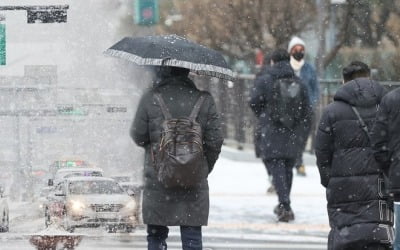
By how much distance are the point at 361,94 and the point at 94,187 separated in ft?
8.66

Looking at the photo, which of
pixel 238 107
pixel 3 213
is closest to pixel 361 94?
pixel 3 213

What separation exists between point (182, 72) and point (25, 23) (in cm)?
196

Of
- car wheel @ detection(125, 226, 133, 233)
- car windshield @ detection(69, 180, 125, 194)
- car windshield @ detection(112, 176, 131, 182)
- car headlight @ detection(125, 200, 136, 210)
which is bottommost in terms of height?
car wheel @ detection(125, 226, 133, 233)

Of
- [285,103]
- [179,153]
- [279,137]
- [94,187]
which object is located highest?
[285,103]

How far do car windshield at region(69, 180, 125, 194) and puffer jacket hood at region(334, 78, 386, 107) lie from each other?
2388 mm

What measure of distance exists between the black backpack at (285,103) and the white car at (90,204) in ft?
11.0

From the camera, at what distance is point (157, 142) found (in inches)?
289

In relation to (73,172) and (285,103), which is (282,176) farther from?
(73,172)

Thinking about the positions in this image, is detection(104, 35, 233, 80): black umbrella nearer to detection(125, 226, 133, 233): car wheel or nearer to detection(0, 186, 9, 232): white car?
detection(0, 186, 9, 232): white car

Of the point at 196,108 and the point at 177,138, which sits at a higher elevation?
the point at 196,108

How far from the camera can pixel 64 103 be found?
9195mm

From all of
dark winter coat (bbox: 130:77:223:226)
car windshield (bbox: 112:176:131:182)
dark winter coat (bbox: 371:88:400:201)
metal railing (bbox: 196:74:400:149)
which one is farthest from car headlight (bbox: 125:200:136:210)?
metal railing (bbox: 196:74:400:149)

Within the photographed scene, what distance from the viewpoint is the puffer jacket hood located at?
23.8 ft

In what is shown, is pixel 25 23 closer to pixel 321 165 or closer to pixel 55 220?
pixel 55 220
